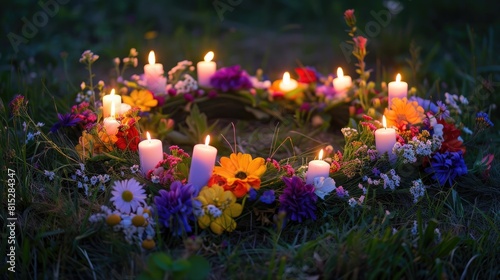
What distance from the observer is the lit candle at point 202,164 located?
2033mm

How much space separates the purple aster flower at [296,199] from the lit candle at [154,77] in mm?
1190

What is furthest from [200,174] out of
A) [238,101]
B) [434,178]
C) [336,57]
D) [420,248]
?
[336,57]

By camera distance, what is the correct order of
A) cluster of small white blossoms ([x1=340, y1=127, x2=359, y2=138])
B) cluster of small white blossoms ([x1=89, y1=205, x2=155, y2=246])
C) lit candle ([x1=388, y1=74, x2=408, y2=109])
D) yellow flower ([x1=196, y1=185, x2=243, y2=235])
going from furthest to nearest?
lit candle ([x1=388, y1=74, x2=408, y2=109]) < cluster of small white blossoms ([x1=340, y1=127, x2=359, y2=138]) < yellow flower ([x1=196, y1=185, x2=243, y2=235]) < cluster of small white blossoms ([x1=89, y1=205, x2=155, y2=246])

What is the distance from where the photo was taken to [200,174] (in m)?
2.09

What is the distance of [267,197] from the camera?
2066 mm

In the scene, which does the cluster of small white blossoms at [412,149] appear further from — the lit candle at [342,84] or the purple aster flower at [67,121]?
the purple aster flower at [67,121]

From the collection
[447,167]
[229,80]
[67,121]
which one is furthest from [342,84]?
[67,121]

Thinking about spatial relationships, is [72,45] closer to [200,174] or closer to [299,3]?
[299,3]

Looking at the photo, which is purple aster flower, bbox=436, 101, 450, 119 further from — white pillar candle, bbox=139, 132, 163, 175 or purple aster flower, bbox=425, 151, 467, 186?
white pillar candle, bbox=139, 132, 163, 175

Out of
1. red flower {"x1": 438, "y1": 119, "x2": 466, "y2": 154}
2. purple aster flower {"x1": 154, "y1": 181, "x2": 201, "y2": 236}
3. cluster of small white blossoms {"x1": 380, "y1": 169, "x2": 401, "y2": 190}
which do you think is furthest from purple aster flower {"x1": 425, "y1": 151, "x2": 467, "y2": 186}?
purple aster flower {"x1": 154, "y1": 181, "x2": 201, "y2": 236}

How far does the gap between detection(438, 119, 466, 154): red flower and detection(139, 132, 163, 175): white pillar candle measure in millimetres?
1208

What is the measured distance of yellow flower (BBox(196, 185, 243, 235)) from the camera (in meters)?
2.00

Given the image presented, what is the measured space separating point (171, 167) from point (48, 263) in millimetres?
540

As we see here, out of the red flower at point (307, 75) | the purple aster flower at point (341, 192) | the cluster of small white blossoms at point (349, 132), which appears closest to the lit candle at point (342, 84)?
the red flower at point (307, 75)
